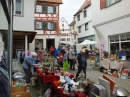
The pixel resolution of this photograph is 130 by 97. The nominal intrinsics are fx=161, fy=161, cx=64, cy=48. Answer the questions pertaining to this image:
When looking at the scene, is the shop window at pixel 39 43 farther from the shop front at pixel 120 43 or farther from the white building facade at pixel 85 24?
the shop front at pixel 120 43

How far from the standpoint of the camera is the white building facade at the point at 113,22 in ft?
33.4

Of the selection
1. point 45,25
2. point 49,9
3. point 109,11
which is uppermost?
point 49,9

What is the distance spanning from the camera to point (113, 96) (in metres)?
2.57

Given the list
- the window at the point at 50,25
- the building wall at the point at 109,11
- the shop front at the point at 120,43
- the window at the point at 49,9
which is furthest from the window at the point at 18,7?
the window at the point at 49,9

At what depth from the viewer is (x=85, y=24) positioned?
93.1ft

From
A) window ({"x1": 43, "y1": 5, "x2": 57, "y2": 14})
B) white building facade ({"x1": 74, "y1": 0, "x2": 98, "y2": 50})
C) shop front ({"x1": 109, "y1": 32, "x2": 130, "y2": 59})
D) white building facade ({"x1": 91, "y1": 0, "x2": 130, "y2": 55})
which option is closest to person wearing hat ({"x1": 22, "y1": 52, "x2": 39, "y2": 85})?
white building facade ({"x1": 91, "y1": 0, "x2": 130, "y2": 55})

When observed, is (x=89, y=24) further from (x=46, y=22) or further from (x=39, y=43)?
(x=39, y=43)

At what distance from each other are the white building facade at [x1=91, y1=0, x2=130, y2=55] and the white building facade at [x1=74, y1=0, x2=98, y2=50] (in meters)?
11.3

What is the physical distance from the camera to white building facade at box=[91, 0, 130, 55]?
10174 mm

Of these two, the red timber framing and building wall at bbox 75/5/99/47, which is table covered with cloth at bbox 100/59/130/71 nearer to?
building wall at bbox 75/5/99/47

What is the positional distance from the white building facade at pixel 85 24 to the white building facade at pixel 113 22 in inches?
445

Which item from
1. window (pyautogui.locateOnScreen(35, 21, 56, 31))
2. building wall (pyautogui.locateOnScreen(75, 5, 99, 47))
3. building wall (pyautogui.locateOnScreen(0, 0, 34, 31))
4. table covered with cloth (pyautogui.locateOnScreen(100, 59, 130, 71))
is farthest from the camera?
building wall (pyautogui.locateOnScreen(75, 5, 99, 47))

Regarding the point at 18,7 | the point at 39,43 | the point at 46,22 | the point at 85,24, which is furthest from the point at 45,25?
the point at 18,7

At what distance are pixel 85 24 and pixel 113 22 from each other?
680 inches
